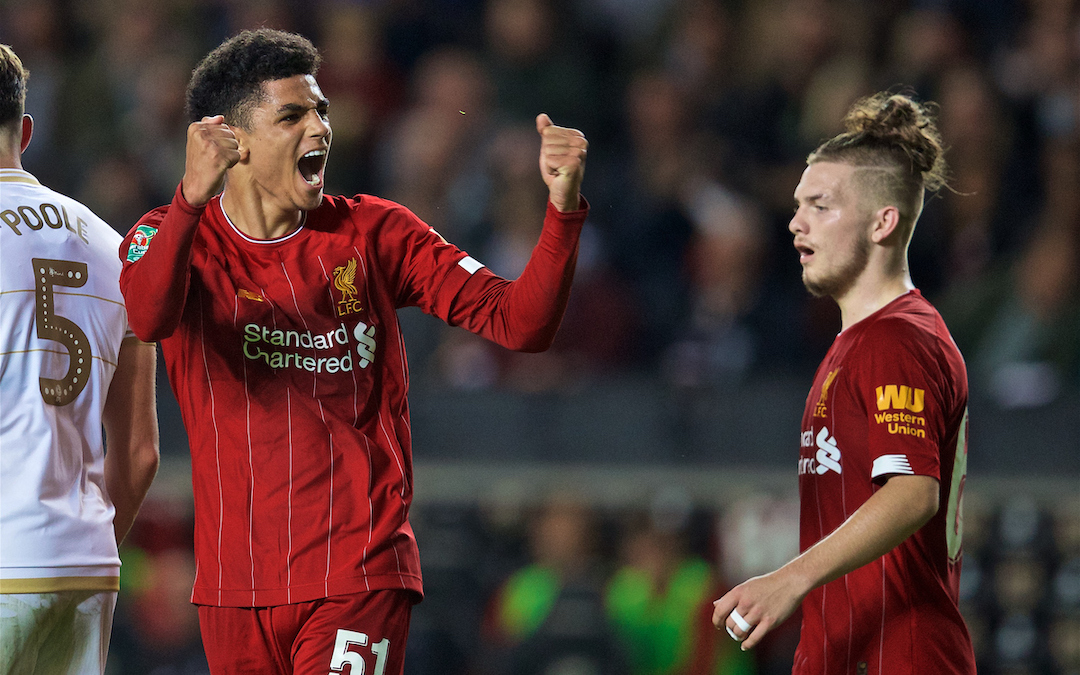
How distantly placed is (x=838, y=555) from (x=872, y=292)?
2.77 ft

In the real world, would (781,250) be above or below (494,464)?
above

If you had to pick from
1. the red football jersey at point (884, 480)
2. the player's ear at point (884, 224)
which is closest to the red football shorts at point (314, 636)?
the red football jersey at point (884, 480)

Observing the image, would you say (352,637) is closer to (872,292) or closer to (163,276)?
(163,276)

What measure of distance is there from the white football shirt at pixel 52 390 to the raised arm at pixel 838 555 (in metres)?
1.67

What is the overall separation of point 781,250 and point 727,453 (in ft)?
5.26

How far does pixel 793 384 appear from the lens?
6551 millimetres

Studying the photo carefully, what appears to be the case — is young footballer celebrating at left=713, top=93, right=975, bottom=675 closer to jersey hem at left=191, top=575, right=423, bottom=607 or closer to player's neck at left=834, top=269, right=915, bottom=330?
player's neck at left=834, top=269, right=915, bottom=330

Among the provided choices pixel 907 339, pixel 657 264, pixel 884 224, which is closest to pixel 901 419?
pixel 907 339

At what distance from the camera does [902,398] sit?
310 centimetres

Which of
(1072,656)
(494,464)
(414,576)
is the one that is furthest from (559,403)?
(414,576)

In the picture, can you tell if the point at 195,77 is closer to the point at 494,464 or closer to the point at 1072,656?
the point at 494,464

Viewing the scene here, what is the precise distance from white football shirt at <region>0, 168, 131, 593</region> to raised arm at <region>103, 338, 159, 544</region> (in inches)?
2.9

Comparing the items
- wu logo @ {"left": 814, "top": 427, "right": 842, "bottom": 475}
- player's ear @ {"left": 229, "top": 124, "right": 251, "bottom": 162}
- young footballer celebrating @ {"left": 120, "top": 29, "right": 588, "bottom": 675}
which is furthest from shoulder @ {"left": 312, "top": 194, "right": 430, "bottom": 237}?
wu logo @ {"left": 814, "top": 427, "right": 842, "bottom": 475}

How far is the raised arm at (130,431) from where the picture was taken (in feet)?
11.8
